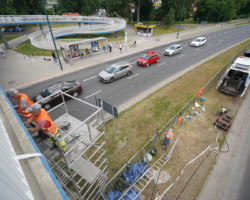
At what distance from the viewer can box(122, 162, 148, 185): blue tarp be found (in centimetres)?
634

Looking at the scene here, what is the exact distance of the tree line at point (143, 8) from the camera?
40141mm

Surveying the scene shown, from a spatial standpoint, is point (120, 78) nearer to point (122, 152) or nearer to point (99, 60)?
point (99, 60)

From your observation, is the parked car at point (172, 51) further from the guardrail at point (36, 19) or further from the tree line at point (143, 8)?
the guardrail at point (36, 19)

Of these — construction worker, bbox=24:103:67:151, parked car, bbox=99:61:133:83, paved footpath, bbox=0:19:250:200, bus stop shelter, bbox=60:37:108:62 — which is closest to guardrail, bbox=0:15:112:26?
paved footpath, bbox=0:19:250:200

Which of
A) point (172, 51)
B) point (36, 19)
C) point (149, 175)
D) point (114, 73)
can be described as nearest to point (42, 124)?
point (149, 175)

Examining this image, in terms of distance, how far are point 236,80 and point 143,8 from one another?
52.9 meters

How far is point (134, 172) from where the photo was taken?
6570 mm

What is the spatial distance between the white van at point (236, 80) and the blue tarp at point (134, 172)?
10725mm

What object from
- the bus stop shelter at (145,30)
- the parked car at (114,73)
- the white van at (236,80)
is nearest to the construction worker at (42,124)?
the parked car at (114,73)

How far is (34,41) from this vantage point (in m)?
25.6

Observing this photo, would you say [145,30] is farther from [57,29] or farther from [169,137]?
[169,137]

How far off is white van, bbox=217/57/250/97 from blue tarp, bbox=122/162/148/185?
10.7 meters

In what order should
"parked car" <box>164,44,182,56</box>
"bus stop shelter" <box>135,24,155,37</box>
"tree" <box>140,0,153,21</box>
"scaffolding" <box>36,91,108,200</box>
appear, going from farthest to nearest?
"tree" <box>140,0,153,21</box> → "bus stop shelter" <box>135,24,155,37</box> → "parked car" <box>164,44,182,56</box> → "scaffolding" <box>36,91,108,200</box>

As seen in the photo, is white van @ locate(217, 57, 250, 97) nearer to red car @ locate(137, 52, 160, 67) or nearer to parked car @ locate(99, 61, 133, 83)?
red car @ locate(137, 52, 160, 67)
